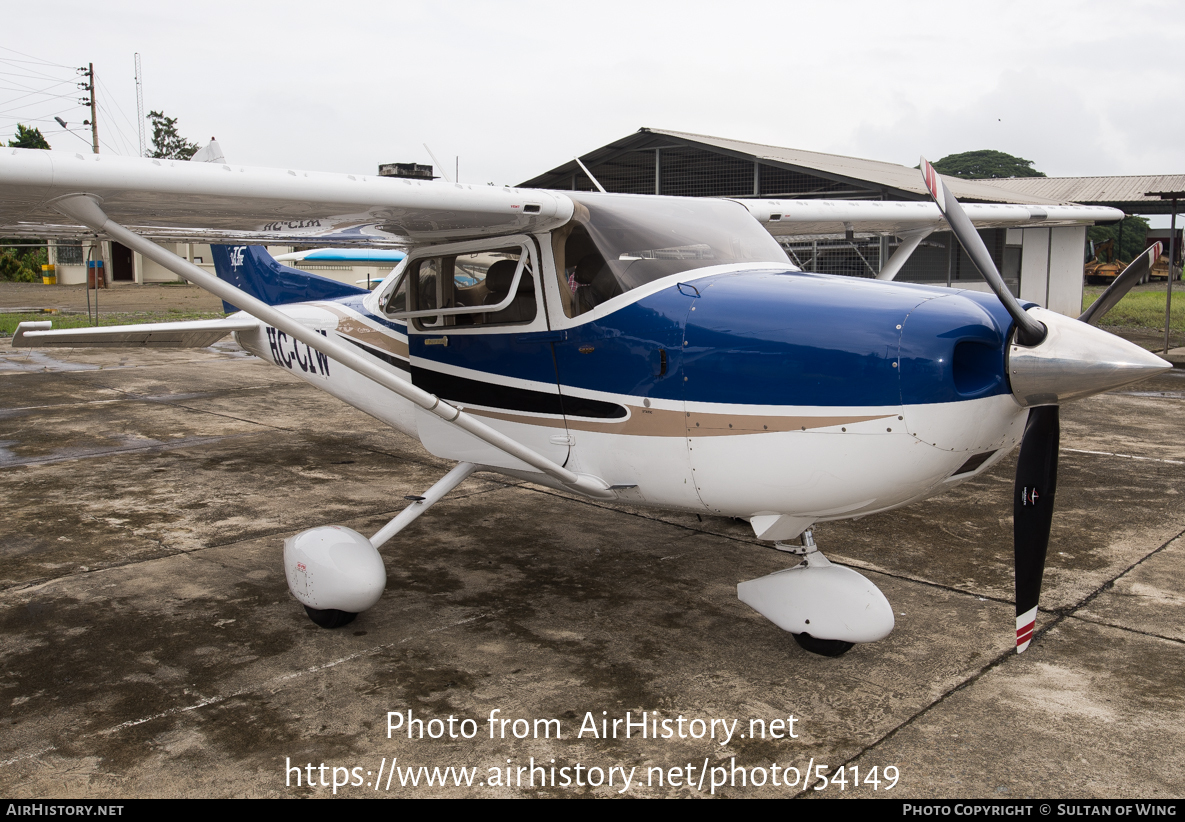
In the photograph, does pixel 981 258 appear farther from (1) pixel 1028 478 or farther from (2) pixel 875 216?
(2) pixel 875 216

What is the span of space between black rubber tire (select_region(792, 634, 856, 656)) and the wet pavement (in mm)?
50

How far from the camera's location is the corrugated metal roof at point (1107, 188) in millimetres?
26420

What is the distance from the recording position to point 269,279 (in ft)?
25.4

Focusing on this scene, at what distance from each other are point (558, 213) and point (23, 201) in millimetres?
2303

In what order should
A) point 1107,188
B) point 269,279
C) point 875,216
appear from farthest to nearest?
point 1107,188, point 269,279, point 875,216

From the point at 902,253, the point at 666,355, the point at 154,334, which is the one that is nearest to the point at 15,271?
the point at 154,334

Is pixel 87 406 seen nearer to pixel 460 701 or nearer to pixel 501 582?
pixel 501 582

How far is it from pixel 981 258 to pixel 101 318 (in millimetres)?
22392

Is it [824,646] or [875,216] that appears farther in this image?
[875,216]

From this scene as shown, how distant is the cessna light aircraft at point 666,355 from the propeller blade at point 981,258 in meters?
0.01

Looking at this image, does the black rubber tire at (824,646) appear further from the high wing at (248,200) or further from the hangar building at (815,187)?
the hangar building at (815,187)

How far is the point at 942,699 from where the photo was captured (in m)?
3.65

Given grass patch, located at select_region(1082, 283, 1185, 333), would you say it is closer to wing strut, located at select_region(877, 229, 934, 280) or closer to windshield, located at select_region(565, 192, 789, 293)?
wing strut, located at select_region(877, 229, 934, 280)

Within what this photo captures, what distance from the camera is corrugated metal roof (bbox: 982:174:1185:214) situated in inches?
1040
